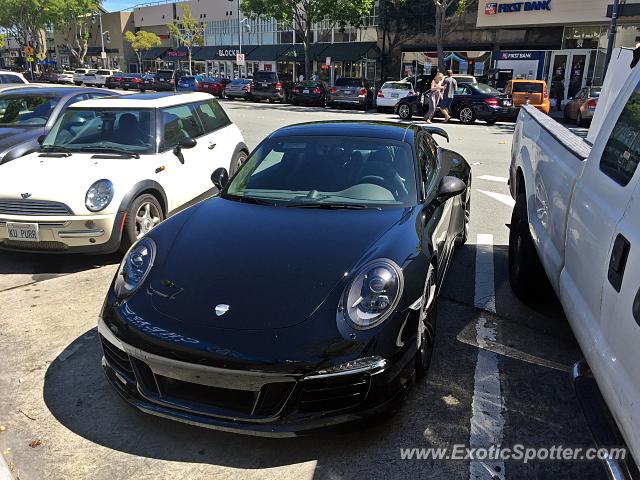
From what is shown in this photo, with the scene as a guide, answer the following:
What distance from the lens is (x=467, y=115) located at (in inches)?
791

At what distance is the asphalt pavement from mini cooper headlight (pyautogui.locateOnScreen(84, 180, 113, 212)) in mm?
836

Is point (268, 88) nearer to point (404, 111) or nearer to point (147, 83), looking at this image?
point (404, 111)

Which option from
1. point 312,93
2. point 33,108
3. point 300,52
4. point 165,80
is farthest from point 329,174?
point 300,52

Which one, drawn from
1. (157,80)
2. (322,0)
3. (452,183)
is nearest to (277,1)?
(322,0)

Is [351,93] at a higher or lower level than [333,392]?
higher

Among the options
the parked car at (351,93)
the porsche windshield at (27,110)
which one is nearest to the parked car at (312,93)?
the parked car at (351,93)

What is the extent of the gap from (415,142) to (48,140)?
13.9 feet

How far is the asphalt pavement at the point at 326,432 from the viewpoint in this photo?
2.61 metres

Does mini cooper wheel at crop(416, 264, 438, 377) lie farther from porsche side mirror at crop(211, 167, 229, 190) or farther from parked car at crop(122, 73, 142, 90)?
parked car at crop(122, 73, 142, 90)

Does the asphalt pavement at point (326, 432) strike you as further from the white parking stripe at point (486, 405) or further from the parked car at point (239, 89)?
the parked car at point (239, 89)

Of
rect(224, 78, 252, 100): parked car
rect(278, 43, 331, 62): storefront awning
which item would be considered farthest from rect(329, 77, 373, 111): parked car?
rect(278, 43, 331, 62): storefront awning

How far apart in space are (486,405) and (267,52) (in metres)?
48.4

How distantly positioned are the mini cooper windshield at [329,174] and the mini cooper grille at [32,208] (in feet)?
6.26

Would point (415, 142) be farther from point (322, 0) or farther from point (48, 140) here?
point (322, 0)
